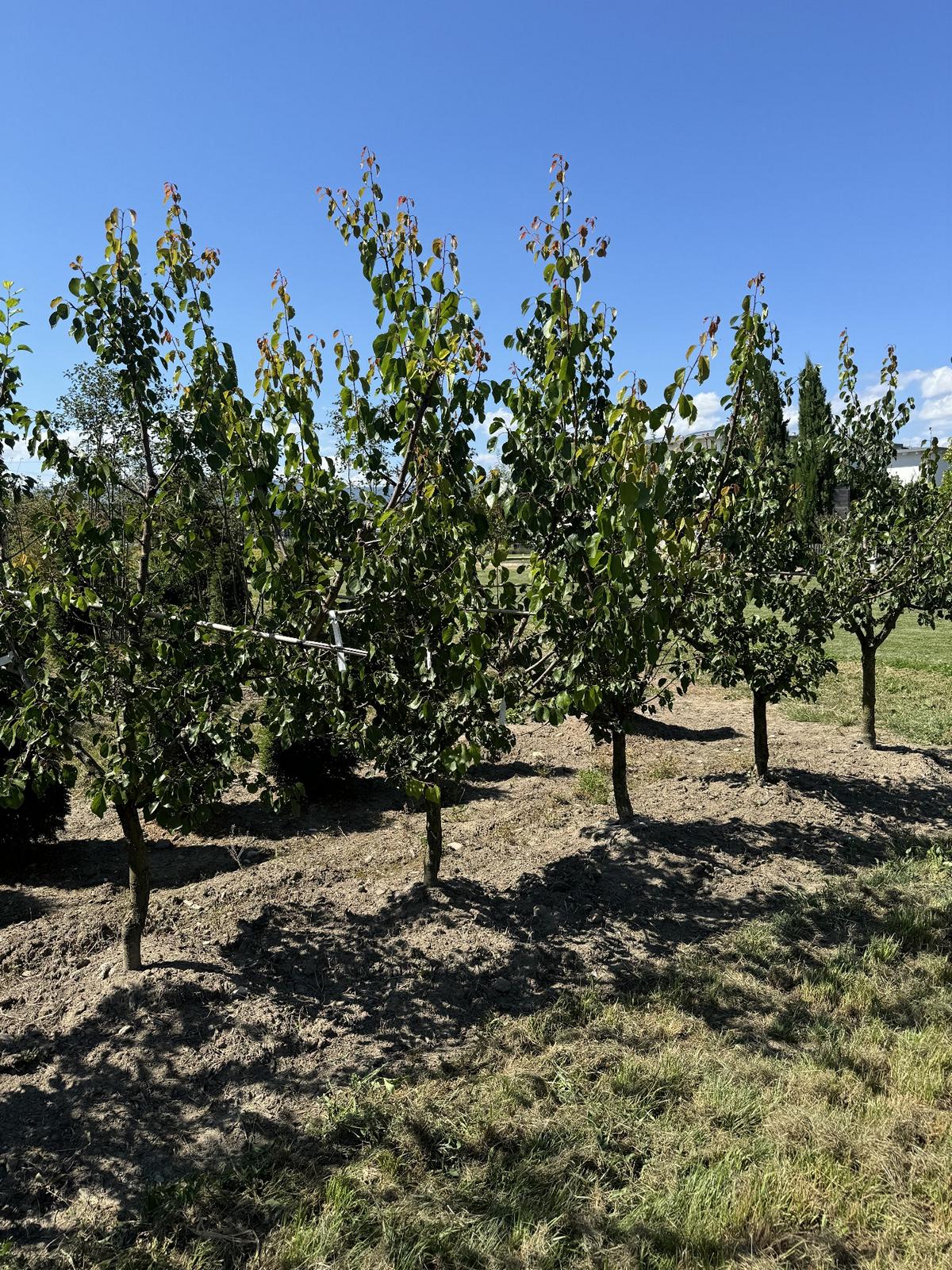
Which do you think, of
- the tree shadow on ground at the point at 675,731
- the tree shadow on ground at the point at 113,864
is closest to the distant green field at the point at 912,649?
the tree shadow on ground at the point at 675,731

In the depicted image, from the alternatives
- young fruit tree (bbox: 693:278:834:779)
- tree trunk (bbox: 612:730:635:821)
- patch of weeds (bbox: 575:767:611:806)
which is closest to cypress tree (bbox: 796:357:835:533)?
young fruit tree (bbox: 693:278:834:779)

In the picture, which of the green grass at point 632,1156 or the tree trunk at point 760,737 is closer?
the green grass at point 632,1156

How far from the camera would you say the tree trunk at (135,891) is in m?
4.43

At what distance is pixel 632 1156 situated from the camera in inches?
128

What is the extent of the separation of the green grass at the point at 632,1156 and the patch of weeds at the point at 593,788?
3.09 meters

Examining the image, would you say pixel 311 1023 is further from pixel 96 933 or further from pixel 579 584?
pixel 579 584

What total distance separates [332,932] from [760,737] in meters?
4.67

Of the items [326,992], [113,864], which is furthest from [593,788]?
[113,864]

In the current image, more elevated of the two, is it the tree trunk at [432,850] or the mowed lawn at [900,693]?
the mowed lawn at [900,693]

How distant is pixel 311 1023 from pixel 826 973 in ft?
9.93

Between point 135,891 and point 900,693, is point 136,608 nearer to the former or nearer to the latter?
point 135,891

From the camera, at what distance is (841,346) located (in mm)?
7957

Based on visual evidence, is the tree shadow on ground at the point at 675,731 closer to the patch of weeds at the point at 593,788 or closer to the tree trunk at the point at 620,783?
the patch of weeds at the point at 593,788

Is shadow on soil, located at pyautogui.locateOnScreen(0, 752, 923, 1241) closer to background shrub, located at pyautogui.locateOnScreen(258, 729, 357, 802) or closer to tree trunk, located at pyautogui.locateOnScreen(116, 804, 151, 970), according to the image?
tree trunk, located at pyautogui.locateOnScreen(116, 804, 151, 970)
